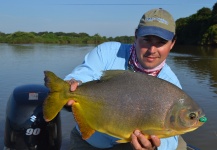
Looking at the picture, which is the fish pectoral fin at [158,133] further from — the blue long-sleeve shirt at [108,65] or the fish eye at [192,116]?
the blue long-sleeve shirt at [108,65]

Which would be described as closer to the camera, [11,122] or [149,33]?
[149,33]

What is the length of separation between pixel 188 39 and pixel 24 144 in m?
84.6

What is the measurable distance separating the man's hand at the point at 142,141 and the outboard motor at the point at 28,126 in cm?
184

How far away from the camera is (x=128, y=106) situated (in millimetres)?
2818

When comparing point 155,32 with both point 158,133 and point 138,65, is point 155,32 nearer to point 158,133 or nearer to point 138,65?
point 138,65

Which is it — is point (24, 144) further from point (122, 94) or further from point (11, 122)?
point (122, 94)

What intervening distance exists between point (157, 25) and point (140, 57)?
A: 40 cm

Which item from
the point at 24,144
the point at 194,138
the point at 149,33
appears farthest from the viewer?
the point at 194,138

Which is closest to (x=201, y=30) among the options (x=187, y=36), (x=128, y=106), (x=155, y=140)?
(x=187, y=36)

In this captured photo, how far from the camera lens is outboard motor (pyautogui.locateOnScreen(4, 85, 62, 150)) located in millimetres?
4273

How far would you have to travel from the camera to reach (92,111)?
9.36 ft

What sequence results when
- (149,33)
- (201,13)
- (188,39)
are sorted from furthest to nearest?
(201,13), (188,39), (149,33)

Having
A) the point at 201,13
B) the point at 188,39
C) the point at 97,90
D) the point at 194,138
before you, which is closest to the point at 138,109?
the point at 97,90

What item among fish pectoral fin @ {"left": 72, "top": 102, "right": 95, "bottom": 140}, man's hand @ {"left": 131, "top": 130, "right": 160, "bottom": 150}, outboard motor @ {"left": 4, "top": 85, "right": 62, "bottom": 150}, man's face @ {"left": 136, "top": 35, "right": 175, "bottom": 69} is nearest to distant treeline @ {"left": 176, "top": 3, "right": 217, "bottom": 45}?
outboard motor @ {"left": 4, "top": 85, "right": 62, "bottom": 150}
